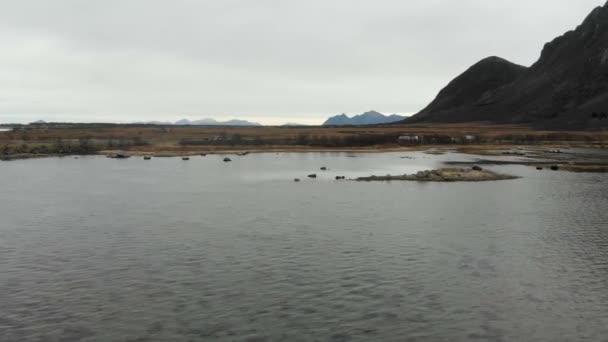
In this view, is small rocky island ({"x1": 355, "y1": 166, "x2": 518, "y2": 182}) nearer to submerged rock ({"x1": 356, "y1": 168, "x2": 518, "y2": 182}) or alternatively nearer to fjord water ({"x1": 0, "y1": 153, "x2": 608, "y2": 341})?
submerged rock ({"x1": 356, "y1": 168, "x2": 518, "y2": 182})

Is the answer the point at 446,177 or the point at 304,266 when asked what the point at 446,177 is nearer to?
the point at 446,177

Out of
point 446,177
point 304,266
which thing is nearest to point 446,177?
point 446,177

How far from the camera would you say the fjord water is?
26.7m

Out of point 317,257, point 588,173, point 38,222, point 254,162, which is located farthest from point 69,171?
point 588,173

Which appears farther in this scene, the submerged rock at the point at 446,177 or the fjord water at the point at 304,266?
the submerged rock at the point at 446,177

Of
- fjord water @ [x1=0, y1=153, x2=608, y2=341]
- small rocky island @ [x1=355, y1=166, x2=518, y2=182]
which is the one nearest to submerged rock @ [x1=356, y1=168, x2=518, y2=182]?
small rocky island @ [x1=355, y1=166, x2=518, y2=182]

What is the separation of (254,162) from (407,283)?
4018 inches

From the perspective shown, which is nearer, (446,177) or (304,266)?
(304,266)

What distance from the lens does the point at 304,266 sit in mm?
37125

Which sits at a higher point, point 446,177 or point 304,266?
point 446,177

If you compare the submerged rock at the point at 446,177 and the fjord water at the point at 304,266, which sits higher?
the submerged rock at the point at 446,177

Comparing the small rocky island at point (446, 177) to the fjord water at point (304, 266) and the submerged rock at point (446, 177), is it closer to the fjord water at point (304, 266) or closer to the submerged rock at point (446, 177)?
the submerged rock at point (446, 177)

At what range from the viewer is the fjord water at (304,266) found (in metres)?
26.7

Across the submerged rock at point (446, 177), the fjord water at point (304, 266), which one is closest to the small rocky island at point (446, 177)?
the submerged rock at point (446, 177)
